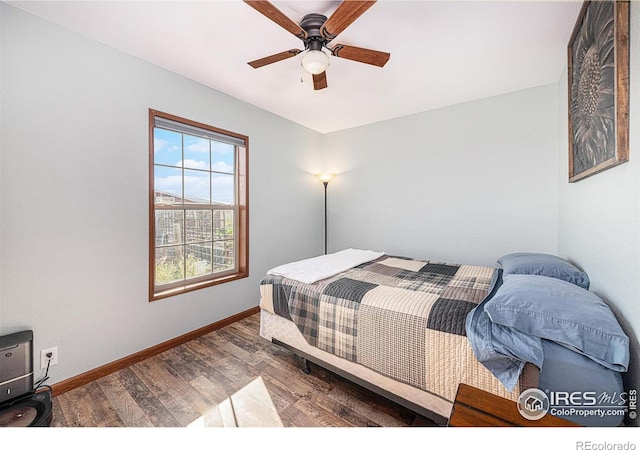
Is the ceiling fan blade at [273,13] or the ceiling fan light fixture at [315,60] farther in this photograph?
the ceiling fan light fixture at [315,60]

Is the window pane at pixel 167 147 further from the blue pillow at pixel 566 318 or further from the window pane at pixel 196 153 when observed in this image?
the blue pillow at pixel 566 318

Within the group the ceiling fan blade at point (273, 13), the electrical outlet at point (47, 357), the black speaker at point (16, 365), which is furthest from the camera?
the electrical outlet at point (47, 357)

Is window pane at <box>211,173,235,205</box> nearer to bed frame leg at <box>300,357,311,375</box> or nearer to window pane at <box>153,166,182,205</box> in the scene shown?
window pane at <box>153,166,182,205</box>

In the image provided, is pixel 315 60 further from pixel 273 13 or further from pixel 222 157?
pixel 222 157

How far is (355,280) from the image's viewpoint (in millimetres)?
2061

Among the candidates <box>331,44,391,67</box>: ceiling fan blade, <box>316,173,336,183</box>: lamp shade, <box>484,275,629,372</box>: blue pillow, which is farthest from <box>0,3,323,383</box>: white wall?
<box>484,275,629,372</box>: blue pillow

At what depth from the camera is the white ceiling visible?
1.63 metres

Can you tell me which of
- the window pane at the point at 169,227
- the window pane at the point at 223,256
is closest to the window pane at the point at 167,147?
the window pane at the point at 169,227

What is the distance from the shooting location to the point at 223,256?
2988 mm

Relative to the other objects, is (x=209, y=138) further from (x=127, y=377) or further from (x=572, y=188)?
(x=572, y=188)

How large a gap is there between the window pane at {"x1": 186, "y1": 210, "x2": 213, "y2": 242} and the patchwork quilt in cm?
106

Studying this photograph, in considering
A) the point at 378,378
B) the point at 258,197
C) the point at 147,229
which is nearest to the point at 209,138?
the point at 258,197

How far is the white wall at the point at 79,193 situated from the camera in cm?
163

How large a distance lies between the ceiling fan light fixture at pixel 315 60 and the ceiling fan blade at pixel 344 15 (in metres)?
0.11
